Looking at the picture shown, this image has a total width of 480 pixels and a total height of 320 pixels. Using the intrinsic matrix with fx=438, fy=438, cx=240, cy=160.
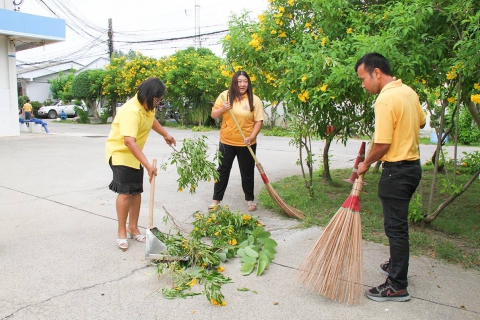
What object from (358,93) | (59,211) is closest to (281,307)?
(358,93)

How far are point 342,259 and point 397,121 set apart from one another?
40.4 inches

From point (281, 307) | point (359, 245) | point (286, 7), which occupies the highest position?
point (286, 7)

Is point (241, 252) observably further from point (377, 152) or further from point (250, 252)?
point (377, 152)

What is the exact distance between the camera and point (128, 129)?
3.83 meters

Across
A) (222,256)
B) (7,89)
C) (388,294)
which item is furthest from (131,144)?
(7,89)

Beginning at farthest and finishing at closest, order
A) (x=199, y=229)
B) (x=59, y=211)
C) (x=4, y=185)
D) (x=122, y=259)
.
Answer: (x=4, y=185), (x=59, y=211), (x=199, y=229), (x=122, y=259)

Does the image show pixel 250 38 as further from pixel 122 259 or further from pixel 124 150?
pixel 122 259

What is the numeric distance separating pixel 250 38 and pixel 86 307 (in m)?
3.85

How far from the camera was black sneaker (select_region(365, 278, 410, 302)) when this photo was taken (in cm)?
311

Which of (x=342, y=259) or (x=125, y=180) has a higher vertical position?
(x=125, y=180)

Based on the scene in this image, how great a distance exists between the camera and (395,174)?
10.0 ft

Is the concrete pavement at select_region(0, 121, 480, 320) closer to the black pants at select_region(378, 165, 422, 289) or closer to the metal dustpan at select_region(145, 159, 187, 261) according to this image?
the metal dustpan at select_region(145, 159, 187, 261)

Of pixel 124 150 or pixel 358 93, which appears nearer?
pixel 124 150

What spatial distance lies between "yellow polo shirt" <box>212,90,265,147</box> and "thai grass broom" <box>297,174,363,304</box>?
2.34m
